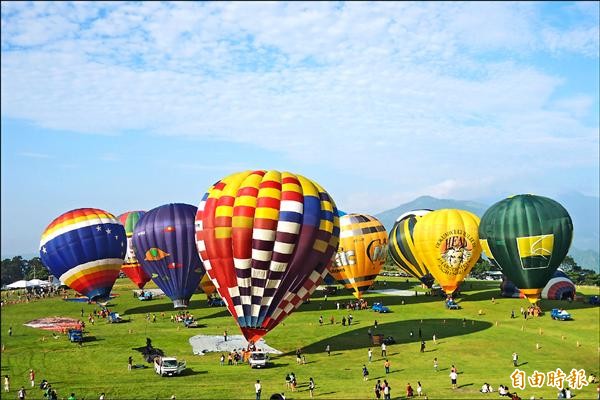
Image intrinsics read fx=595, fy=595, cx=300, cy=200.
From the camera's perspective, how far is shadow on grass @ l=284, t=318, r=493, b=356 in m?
48.0

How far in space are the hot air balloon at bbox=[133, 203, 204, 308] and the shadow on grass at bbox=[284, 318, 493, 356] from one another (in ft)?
62.4

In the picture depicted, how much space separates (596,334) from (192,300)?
1781 inches

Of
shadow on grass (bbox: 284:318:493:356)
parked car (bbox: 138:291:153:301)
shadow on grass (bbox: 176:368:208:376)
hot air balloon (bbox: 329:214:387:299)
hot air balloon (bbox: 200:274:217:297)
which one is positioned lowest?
shadow on grass (bbox: 176:368:208:376)

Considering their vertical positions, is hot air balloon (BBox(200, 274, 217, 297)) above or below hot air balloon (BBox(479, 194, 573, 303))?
below

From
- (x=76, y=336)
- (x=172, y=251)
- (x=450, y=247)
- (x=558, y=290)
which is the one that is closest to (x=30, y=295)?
(x=172, y=251)

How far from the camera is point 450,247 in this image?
68.4 meters

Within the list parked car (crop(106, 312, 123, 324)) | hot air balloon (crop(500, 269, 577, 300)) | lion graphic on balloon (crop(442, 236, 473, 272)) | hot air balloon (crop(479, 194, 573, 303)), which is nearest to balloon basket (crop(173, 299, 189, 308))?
parked car (crop(106, 312, 123, 324))

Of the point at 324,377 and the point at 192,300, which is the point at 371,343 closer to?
the point at 324,377

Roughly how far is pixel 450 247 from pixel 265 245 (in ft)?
108

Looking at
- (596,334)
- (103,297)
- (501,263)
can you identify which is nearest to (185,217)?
(103,297)

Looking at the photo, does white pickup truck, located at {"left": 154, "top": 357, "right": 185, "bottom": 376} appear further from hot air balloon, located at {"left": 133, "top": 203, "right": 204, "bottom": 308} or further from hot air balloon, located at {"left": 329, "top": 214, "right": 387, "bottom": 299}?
hot air balloon, located at {"left": 329, "top": 214, "right": 387, "bottom": 299}

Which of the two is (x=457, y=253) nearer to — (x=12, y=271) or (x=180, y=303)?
(x=180, y=303)

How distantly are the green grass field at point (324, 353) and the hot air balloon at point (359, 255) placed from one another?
4.63 m

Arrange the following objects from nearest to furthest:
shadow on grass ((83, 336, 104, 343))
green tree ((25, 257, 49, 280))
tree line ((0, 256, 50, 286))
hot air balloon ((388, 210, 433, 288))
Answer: shadow on grass ((83, 336, 104, 343))
hot air balloon ((388, 210, 433, 288))
green tree ((25, 257, 49, 280))
tree line ((0, 256, 50, 286))
